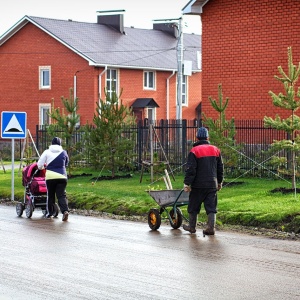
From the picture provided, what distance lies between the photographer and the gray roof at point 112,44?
5941 cm

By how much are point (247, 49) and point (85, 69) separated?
28.1m

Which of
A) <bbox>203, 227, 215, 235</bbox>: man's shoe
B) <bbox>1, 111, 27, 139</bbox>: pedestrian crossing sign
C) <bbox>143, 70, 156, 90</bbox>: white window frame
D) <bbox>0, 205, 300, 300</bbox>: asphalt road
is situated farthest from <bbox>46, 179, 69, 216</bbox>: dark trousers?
<bbox>143, 70, 156, 90</bbox>: white window frame

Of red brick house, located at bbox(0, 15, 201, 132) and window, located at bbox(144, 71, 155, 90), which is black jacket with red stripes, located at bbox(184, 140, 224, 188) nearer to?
red brick house, located at bbox(0, 15, 201, 132)

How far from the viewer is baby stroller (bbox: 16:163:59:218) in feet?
70.2

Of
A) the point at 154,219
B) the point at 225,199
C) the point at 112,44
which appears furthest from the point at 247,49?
the point at 112,44

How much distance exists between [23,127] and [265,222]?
33.1 feet

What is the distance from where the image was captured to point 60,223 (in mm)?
20016

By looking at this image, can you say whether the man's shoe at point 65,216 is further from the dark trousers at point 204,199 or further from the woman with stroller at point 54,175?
the dark trousers at point 204,199

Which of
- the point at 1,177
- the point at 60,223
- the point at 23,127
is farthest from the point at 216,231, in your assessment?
the point at 1,177

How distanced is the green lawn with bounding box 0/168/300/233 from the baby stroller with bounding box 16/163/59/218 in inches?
70.7

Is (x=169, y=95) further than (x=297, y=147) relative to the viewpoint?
Yes

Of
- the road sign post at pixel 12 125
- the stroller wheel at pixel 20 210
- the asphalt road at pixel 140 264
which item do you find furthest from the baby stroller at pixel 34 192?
the road sign post at pixel 12 125

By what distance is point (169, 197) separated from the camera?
18281 mm

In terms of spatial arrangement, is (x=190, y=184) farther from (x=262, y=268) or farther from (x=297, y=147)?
(x=297, y=147)
